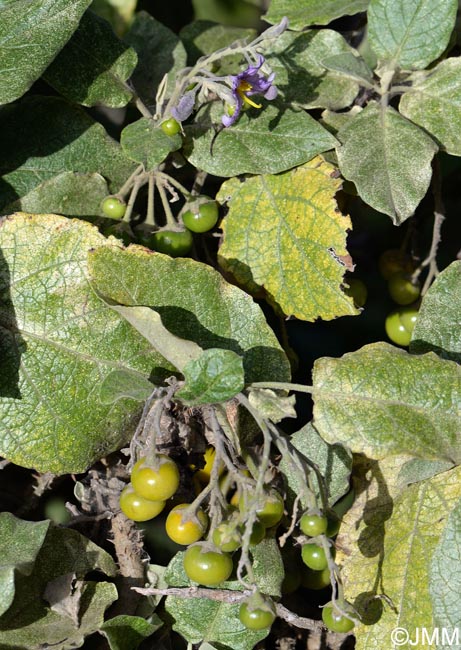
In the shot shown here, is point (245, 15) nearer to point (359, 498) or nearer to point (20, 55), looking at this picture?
point (20, 55)

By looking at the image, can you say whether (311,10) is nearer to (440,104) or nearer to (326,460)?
(440,104)

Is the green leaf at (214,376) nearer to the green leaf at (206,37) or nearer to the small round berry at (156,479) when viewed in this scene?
the small round berry at (156,479)

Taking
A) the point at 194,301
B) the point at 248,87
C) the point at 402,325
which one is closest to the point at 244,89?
the point at 248,87

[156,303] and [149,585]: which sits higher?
[156,303]

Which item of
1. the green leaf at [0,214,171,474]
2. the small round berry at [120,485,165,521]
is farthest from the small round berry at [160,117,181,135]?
the small round berry at [120,485,165,521]

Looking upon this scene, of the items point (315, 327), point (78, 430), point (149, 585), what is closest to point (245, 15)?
point (315, 327)

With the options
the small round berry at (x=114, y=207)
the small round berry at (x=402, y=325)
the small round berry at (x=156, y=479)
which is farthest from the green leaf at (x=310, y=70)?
the small round berry at (x=156, y=479)
